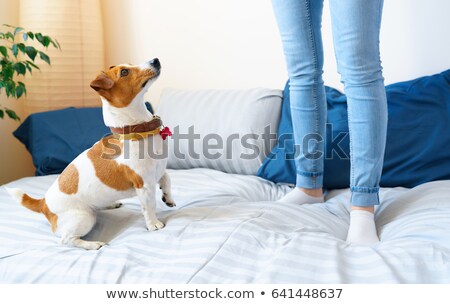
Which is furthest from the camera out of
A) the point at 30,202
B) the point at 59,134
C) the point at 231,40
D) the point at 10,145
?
the point at 10,145

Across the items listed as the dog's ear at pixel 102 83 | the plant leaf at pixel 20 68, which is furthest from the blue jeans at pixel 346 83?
the plant leaf at pixel 20 68

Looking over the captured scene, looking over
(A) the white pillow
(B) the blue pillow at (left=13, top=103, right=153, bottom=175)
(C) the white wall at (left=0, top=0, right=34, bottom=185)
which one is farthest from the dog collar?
(C) the white wall at (left=0, top=0, right=34, bottom=185)

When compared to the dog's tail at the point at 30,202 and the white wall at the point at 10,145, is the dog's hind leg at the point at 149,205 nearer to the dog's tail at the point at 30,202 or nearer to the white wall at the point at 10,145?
the dog's tail at the point at 30,202

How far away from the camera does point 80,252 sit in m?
1.19

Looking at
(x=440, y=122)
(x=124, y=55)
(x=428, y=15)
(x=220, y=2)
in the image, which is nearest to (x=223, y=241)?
(x=440, y=122)

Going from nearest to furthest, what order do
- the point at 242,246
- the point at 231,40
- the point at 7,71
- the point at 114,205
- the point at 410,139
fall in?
the point at 242,246 → the point at 114,205 → the point at 410,139 → the point at 7,71 → the point at 231,40

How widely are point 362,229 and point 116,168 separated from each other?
623 millimetres

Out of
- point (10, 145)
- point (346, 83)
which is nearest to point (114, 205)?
point (346, 83)

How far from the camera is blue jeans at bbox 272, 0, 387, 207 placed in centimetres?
121

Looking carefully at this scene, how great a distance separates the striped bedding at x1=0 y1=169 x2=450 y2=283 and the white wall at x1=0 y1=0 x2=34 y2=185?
3.17ft

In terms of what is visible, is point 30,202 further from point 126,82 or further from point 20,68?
point 20,68

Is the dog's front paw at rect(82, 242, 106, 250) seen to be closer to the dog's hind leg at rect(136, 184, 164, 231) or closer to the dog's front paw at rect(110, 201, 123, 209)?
the dog's hind leg at rect(136, 184, 164, 231)

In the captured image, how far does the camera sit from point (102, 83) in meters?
1.23

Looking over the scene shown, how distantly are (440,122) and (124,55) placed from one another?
1522mm
